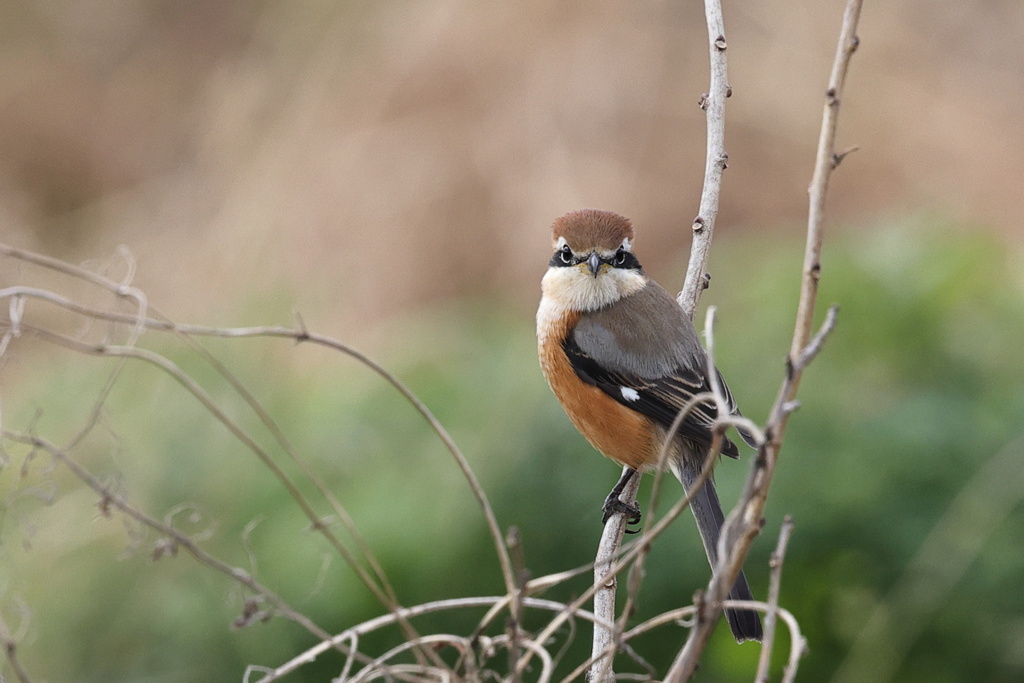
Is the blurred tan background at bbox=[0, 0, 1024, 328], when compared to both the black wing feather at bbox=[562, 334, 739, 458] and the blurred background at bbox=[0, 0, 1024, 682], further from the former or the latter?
the black wing feather at bbox=[562, 334, 739, 458]

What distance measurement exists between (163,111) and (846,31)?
34.9 feet

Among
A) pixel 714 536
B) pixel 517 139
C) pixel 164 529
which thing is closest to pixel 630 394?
pixel 714 536

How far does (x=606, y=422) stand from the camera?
3057 millimetres

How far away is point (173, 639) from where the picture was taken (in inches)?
170

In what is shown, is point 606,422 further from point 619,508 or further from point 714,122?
point 714,122

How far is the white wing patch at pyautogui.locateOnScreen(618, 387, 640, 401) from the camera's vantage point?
122 inches

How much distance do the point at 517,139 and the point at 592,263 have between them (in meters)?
6.45

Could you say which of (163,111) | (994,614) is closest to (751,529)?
(994,614)

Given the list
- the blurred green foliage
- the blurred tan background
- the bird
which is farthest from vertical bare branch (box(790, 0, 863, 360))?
the blurred tan background

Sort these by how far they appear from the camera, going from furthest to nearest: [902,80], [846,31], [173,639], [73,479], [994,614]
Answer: [902,80], [73,479], [173,639], [994,614], [846,31]

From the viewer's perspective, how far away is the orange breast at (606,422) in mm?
3043

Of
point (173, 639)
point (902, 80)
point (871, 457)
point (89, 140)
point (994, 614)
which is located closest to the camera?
point (994, 614)

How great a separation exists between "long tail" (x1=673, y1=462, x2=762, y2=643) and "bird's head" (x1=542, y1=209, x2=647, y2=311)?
0.56m

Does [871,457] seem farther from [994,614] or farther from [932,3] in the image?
[932,3]
